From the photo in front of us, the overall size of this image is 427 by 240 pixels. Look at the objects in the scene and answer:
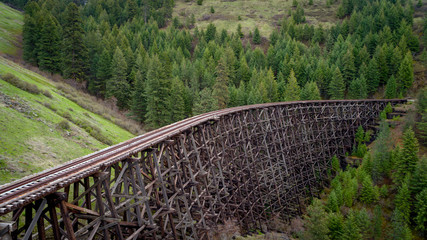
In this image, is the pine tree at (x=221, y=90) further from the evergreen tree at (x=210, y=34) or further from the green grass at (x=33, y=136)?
the evergreen tree at (x=210, y=34)

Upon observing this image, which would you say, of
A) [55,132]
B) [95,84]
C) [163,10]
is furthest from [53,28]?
[163,10]

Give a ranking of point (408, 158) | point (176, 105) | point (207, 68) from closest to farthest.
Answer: point (408, 158)
point (176, 105)
point (207, 68)

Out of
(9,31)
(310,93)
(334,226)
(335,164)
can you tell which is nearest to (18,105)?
(334,226)

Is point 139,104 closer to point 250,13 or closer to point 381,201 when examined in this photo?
point 381,201

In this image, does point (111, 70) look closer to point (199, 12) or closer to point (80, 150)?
point (80, 150)

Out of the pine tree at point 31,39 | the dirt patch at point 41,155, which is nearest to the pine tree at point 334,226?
the dirt patch at point 41,155

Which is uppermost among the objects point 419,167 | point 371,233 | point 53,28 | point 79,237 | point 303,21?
point 303,21
